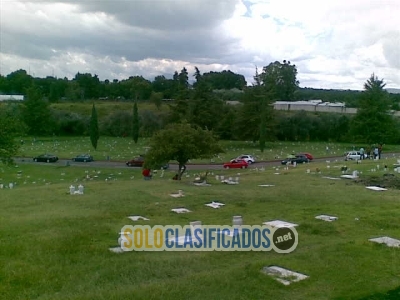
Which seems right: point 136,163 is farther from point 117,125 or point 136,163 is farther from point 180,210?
point 117,125

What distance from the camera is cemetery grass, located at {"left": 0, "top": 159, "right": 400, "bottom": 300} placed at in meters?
7.29

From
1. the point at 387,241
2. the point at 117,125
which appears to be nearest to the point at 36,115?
the point at 117,125

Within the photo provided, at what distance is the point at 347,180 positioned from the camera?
22.4 m

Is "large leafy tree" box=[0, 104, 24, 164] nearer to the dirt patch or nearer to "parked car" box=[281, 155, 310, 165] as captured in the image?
the dirt patch

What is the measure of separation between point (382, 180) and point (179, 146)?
1123 centimetres

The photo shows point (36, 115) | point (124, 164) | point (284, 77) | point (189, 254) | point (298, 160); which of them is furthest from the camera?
point (284, 77)

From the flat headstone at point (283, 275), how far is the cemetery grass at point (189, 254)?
0.51 feet

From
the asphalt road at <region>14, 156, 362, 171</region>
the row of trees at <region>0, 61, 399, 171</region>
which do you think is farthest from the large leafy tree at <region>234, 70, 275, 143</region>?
the asphalt road at <region>14, 156, 362, 171</region>

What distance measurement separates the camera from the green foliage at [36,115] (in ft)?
235

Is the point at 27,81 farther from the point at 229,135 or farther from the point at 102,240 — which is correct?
the point at 102,240

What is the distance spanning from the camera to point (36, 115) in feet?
235

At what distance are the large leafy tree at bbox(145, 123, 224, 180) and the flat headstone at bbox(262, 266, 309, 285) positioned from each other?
17077mm

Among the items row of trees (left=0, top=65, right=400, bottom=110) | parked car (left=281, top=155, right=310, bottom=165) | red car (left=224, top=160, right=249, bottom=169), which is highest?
row of trees (left=0, top=65, right=400, bottom=110)

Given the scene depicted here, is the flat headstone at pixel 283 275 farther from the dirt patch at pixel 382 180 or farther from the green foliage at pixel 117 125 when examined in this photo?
the green foliage at pixel 117 125
